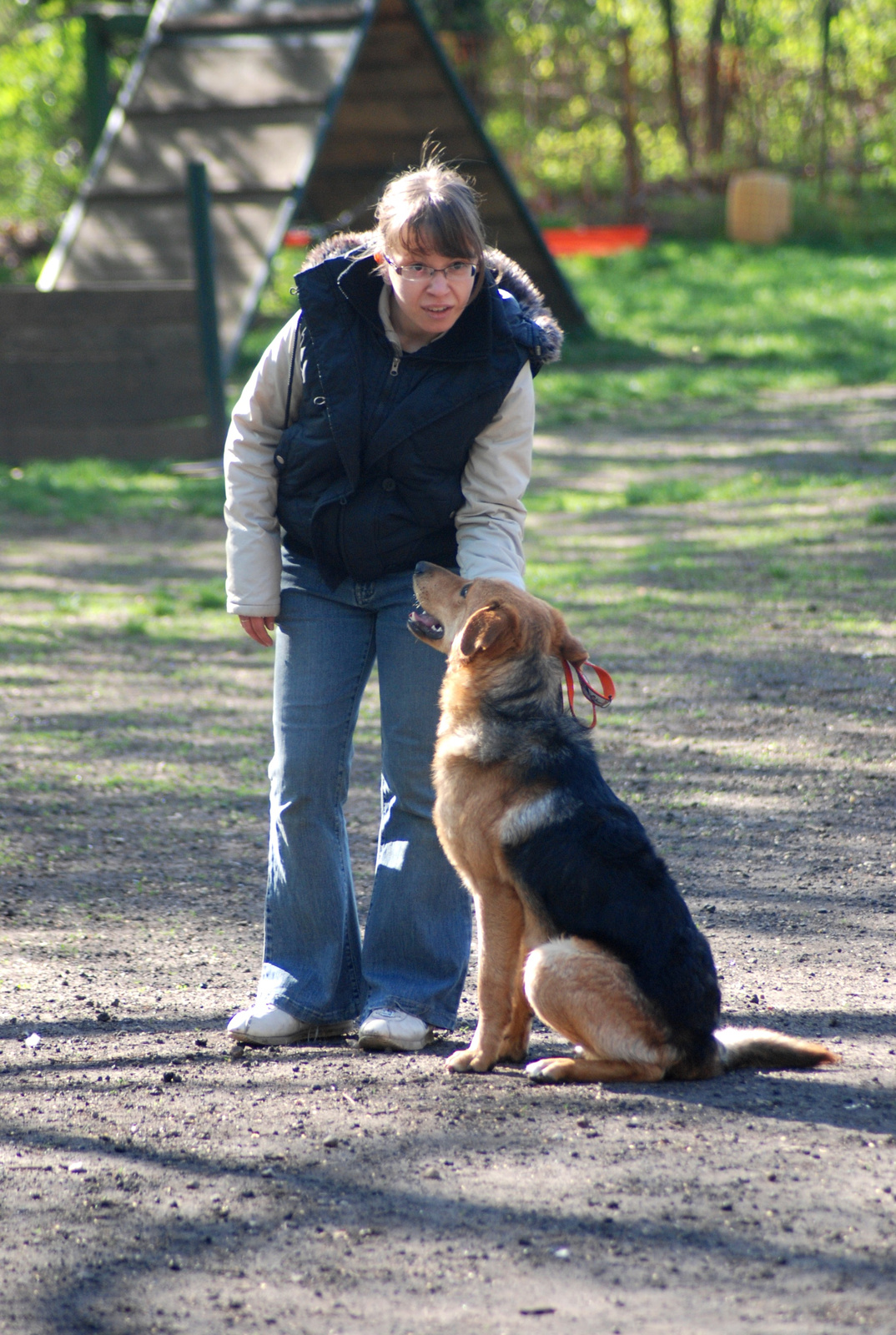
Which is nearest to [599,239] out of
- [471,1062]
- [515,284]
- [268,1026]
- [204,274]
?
[204,274]

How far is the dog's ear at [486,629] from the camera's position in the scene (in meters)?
3.68

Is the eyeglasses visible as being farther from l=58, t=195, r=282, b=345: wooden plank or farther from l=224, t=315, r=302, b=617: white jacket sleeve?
l=58, t=195, r=282, b=345: wooden plank

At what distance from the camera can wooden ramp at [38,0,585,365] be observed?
13523mm

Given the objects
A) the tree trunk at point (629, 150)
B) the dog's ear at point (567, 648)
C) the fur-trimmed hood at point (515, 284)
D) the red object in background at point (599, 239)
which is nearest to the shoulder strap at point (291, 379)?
the fur-trimmed hood at point (515, 284)

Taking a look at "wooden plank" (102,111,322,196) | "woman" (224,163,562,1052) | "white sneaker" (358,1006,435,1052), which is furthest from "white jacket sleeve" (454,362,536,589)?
"wooden plank" (102,111,322,196)

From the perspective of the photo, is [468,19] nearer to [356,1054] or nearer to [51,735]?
[51,735]

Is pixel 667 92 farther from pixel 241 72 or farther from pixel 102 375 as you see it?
pixel 102 375

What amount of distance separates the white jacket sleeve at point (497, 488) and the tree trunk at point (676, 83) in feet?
83.9

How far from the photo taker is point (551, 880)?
142 inches

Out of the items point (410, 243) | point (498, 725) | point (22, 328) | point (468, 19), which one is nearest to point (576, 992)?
point (498, 725)

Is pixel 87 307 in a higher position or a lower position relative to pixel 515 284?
higher

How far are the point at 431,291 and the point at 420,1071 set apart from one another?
83.3 inches

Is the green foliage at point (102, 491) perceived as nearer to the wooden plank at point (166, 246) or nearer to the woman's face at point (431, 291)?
the wooden plank at point (166, 246)

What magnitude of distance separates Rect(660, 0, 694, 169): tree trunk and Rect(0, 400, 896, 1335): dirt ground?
2114 centimetres
